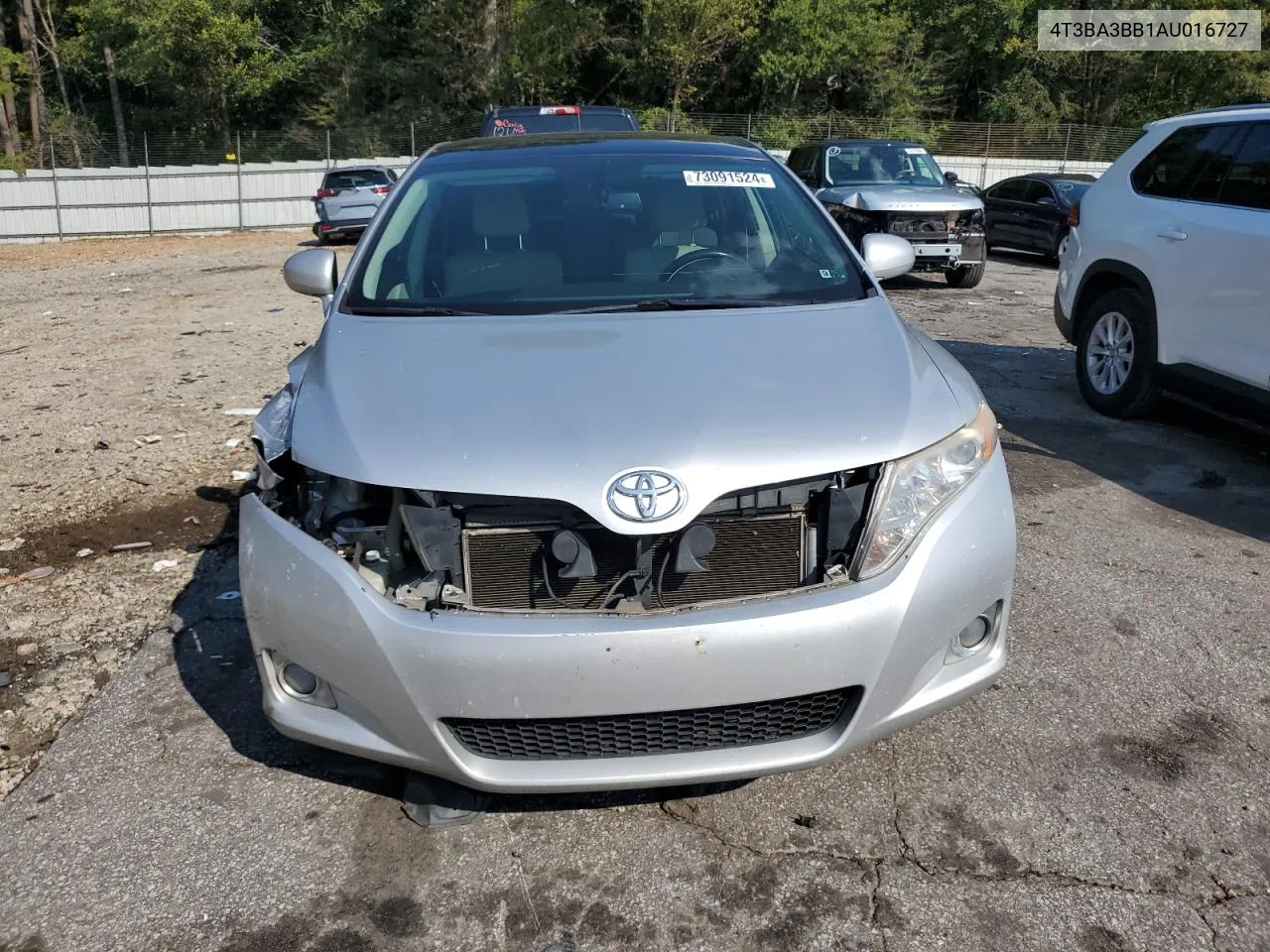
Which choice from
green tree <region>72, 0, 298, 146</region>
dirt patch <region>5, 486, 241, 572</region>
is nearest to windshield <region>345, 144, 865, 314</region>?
dirt patch <region>5, 486, 241, 572</region>

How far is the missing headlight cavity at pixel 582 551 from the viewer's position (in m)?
2.46

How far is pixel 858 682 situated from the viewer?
2.46m

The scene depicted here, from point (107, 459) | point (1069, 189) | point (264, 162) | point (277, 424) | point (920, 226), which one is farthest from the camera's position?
point (264, 162)

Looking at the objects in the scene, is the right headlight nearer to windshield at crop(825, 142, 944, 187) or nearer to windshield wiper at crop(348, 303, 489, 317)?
windshield wiper at crop(348, 303, 489, 317)

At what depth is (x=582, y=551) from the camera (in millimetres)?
2451

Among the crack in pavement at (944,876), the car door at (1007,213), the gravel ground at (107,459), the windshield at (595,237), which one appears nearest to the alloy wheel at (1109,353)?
the windshield at (595,237)

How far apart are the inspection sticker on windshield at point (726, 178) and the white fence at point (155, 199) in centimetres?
2090

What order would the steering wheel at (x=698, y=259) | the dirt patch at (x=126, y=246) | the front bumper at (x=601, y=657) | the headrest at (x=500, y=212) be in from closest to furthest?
1. the front bumper at (x=601, y=657)
2. the steering wheel at (x=698, y=259)
3. the headrest at (x=500, y=212)
4. the dirt patch at (x=126, y=246)

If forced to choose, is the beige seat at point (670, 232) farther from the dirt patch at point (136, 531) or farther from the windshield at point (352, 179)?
the windshield at point (352, 179)

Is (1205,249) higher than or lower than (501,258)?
lower

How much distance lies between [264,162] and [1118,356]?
2631 centimetres

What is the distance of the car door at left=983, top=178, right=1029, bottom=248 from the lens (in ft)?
54.5

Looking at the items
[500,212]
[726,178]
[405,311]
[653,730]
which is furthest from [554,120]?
[653,730]

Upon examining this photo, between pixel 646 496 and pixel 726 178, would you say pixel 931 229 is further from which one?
pixel 646 496
